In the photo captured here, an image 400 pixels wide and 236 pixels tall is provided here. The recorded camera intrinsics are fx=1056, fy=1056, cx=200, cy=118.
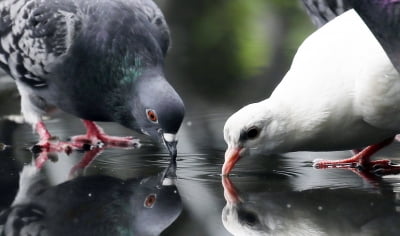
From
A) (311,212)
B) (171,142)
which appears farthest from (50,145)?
(311,212)

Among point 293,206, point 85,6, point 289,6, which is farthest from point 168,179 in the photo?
point 289,6

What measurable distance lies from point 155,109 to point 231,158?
0.84m

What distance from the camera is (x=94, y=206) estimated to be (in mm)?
5852

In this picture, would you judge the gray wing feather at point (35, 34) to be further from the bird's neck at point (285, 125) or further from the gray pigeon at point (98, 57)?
the bird's neck at point (285, 125)

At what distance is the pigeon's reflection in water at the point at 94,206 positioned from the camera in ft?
17.7

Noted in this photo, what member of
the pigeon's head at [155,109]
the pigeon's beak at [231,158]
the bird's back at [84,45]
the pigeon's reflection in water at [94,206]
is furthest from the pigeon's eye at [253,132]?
the bird's back at [84,45]

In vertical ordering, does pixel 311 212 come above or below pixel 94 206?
above

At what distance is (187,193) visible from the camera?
6051mm

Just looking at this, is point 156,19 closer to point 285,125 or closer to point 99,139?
point 99,139

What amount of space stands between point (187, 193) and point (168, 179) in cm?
42

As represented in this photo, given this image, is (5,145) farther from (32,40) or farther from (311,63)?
(311,63)

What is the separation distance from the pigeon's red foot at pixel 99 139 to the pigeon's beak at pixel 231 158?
1.47m

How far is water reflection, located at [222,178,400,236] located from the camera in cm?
522

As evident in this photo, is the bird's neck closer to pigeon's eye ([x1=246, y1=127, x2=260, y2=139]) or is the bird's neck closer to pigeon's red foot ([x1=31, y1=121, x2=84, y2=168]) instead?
pigeon's eye ([x1=246, y1=127, x2=260, y2=139])
